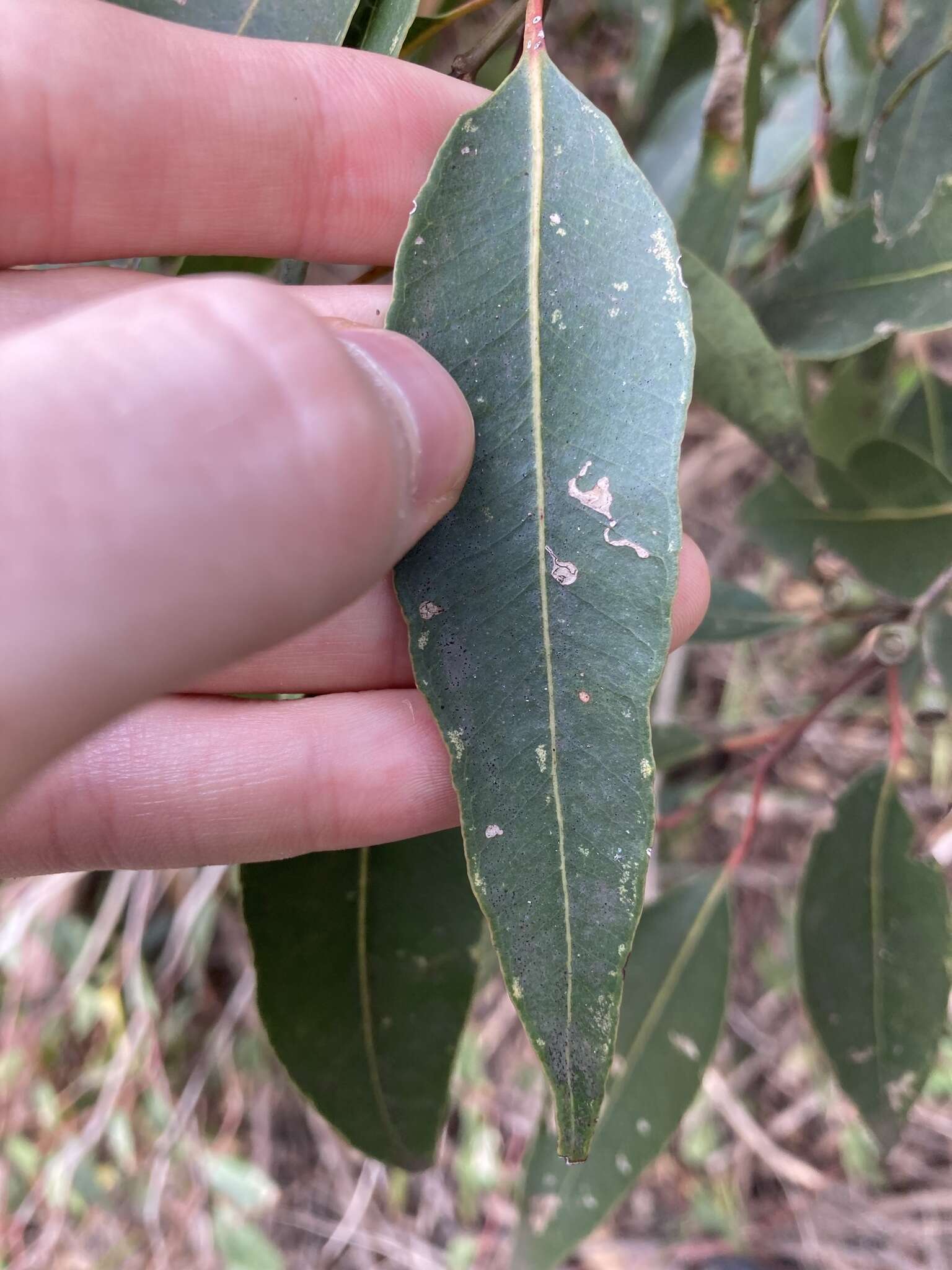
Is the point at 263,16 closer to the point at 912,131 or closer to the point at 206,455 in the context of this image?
the point at 206,455

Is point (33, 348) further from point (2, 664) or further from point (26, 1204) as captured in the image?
point (26, 1204)

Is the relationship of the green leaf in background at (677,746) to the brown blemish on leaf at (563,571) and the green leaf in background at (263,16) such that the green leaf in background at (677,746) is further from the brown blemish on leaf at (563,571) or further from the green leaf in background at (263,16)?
the green leaf in background at (263,16)

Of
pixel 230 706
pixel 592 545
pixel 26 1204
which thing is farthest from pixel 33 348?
pixel 26 1204

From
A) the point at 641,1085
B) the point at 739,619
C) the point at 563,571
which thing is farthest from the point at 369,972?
the point at 739,619

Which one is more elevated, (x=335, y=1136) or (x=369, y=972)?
(x=369, y=972)

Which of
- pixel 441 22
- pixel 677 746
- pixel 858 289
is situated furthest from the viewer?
pixel 677 746

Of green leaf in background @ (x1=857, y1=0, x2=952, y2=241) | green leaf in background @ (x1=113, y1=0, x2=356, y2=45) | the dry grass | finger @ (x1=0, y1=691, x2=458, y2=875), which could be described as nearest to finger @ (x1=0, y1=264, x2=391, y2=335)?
green leaf in background @ (x1=113, y1=0, x2=356, y2=45)
